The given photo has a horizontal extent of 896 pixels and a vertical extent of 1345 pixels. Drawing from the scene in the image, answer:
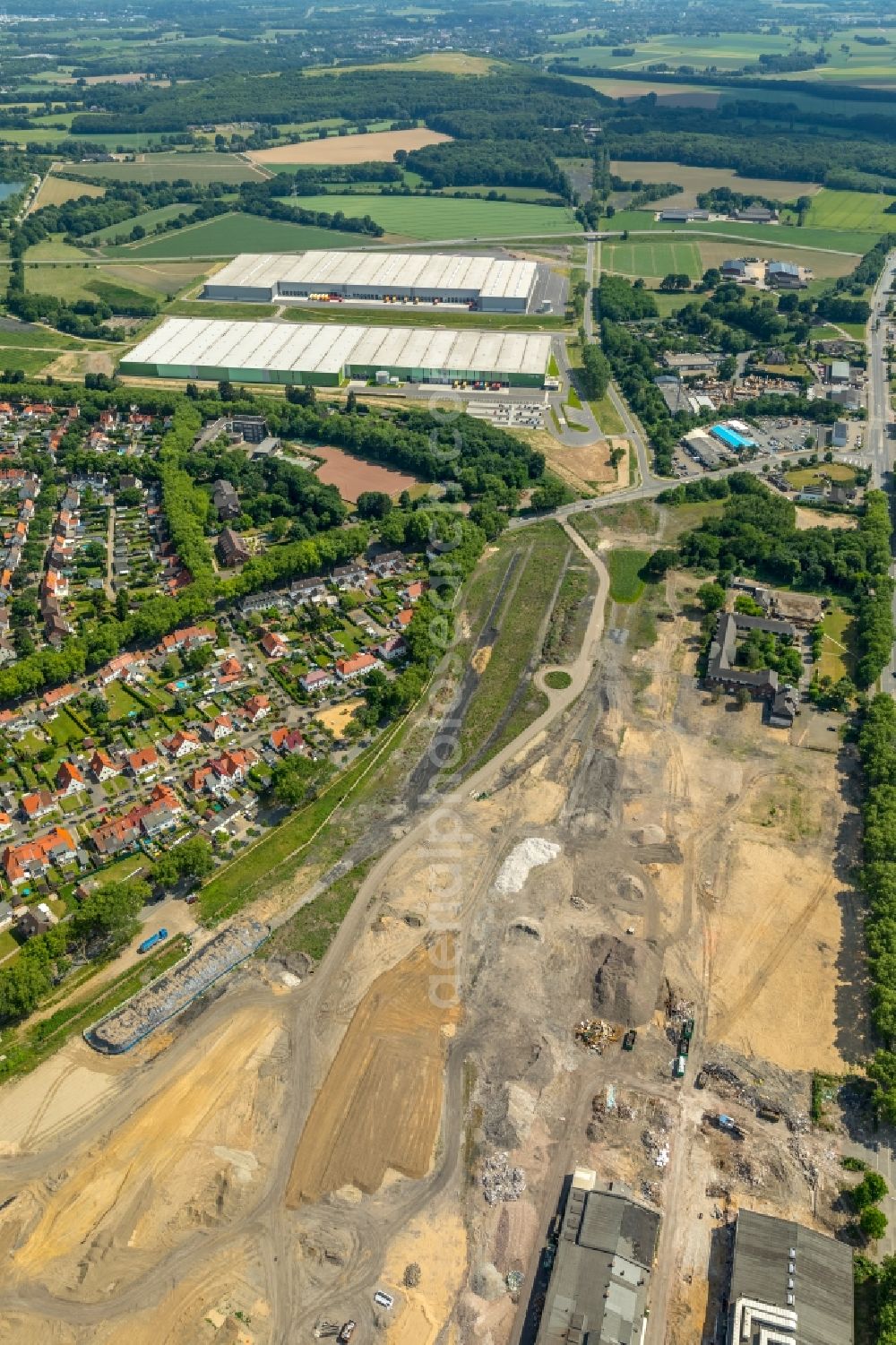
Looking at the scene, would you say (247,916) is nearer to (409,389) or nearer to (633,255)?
(409,389)

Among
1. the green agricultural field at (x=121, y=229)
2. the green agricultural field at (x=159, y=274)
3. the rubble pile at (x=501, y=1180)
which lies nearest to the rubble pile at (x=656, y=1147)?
the rubble pile at (x=501, y=1180)

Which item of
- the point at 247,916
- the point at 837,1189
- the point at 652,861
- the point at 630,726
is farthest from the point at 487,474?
the point at 837,1189

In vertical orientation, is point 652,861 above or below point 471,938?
above

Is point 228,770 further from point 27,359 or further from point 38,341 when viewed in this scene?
point 38,341

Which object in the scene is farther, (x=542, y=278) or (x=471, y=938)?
(x=542, y=278)

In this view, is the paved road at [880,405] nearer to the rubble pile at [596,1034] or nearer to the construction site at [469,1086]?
the construction site at [469,1086]

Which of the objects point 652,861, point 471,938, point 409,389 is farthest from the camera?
point 409,389

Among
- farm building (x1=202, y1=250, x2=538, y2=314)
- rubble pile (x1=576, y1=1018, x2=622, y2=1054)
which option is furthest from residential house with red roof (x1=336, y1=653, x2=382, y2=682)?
farm building (x1=202, y1=250, x2=538, y2=314)

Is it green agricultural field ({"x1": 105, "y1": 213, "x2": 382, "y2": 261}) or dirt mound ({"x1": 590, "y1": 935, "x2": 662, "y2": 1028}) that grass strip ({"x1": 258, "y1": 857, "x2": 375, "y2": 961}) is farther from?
green agricultural field ({"x1": 105, "y1": 213, "x2": 382, "y2": 261})
